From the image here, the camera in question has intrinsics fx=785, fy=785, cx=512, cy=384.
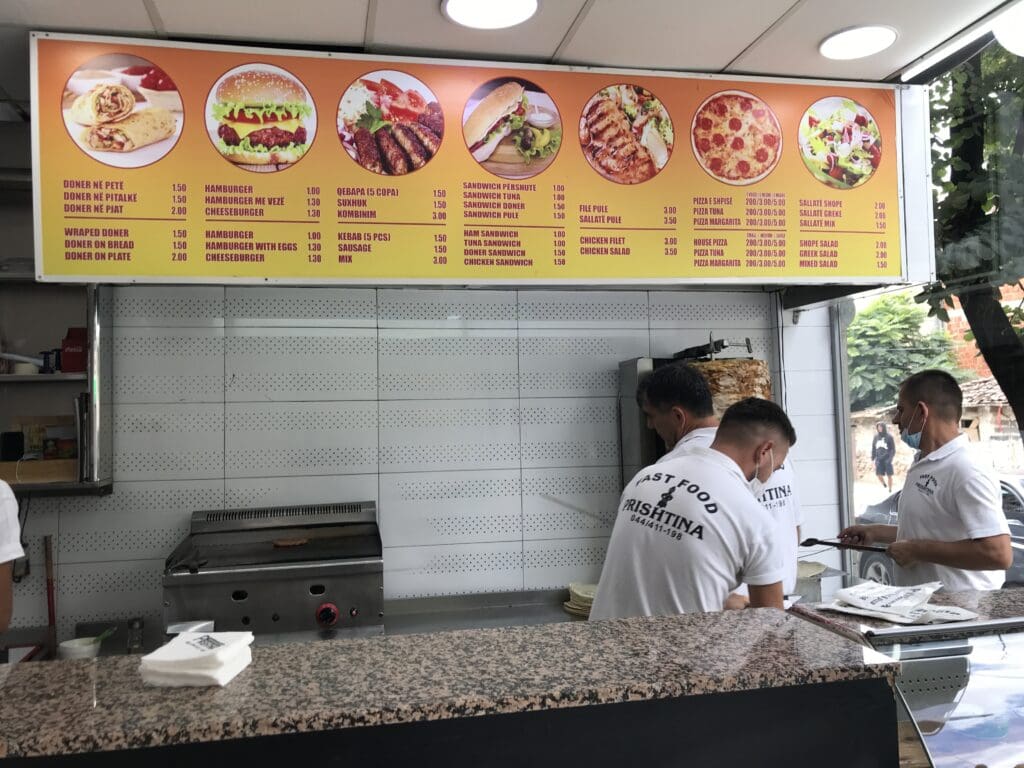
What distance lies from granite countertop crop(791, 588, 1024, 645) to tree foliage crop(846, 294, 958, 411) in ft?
5.85

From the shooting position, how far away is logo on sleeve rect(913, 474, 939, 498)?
9.18 ft

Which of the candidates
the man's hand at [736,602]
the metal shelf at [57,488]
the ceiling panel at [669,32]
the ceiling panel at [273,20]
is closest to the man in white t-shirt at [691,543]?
the man's hand at [736,602]

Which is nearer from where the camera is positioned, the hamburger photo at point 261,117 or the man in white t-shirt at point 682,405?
the hamburger photo at point 261,117

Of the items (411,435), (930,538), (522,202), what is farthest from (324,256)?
(930,538)

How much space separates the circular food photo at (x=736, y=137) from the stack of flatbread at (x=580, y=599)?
1.87m

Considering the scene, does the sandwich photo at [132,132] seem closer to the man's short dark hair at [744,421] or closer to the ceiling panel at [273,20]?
the ceiling panel at [273,20]

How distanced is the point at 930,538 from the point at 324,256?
2308 mm

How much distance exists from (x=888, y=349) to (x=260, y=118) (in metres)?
3.10

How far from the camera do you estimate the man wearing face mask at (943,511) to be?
2607mm

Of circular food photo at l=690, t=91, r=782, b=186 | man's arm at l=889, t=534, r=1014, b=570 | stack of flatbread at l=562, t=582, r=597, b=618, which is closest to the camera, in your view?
man's arm at l=889, t=534, r=1014, b=570

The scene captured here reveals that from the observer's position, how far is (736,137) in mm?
2742

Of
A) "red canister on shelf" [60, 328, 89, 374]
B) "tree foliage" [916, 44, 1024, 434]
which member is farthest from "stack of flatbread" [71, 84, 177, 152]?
"tree foliage" [916, 44, 1024, 434]

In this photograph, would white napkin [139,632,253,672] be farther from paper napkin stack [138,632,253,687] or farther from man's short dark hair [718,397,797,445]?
man's short dark hair [718,397,797,445]

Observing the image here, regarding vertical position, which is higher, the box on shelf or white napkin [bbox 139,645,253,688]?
the box on shelf
